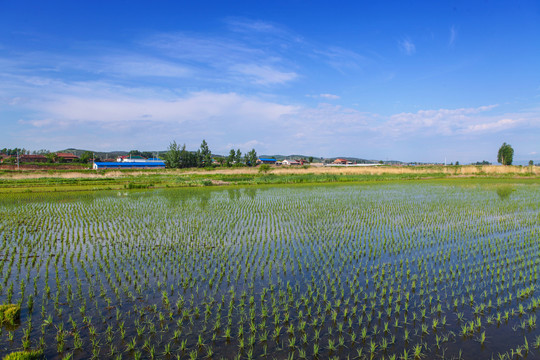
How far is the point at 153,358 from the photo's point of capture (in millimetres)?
3994

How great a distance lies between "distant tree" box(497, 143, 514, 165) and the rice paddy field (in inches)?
3188

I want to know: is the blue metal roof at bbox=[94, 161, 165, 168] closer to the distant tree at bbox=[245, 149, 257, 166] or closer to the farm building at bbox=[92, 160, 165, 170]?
the farm building at bbox=[92, 160, 165, 170]

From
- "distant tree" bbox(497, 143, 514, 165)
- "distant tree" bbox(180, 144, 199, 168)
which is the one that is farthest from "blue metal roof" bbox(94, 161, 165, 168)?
"distant tree" bbox(497, 143, 514, 165)

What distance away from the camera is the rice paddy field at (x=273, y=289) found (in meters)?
4.28

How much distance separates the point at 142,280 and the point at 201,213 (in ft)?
26.1

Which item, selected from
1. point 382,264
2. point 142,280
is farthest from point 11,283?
point 382,264

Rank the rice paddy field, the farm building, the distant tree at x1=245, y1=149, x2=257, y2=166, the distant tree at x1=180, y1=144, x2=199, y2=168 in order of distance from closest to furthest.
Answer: the rice paddy field, the farm building, the distant tree at x1=180, y1=144, x2=199, y2=168, the distant tree at x1=245, y1=149, x2=257, y2=166

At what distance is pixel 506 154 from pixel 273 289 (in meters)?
92.8

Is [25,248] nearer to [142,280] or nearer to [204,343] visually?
[142,280]

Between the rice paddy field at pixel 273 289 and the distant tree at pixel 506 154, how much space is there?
3188 inches

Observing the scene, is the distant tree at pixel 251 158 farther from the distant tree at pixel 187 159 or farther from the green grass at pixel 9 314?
the green grass at pixel 9 314

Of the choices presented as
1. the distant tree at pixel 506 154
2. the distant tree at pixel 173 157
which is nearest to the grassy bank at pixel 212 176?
the distant tree at pixel 173 157

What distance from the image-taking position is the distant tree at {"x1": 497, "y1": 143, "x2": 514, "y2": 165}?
256ft

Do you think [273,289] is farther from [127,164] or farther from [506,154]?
[506,154]
